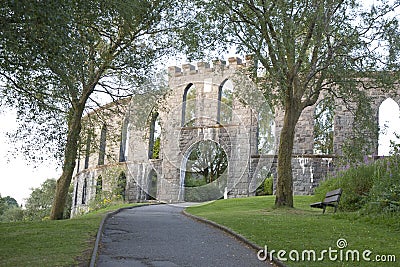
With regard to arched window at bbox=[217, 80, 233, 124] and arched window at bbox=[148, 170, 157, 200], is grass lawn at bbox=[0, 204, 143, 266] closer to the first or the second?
arched window at bbox=[217, 80, 233, 124]

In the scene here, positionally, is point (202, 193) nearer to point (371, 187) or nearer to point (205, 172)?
point (205, 172)

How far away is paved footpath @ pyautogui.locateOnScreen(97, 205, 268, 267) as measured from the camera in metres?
6.39

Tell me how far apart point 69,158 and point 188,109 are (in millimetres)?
14768

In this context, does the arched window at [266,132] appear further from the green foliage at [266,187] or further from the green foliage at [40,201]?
the green foliage at [40,201]

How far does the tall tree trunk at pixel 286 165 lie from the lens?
44.6ft

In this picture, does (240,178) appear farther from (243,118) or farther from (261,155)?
(243,118)

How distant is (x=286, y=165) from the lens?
1372cm

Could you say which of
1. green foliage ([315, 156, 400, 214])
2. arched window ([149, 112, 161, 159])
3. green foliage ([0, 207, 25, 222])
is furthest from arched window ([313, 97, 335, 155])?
green foliage ([0, 207, 25, 222])

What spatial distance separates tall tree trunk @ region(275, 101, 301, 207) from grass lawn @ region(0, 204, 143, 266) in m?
5.64

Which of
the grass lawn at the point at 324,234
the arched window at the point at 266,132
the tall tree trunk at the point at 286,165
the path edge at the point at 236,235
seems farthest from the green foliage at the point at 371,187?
the arched window at the point at 266,132

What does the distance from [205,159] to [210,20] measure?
1736 cm

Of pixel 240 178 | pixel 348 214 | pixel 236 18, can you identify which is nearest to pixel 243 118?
pixel 240 178

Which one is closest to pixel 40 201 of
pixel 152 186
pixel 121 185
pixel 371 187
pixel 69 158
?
pixel 121 185

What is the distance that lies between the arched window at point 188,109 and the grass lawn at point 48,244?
15525mm
